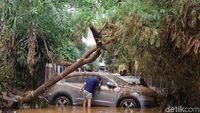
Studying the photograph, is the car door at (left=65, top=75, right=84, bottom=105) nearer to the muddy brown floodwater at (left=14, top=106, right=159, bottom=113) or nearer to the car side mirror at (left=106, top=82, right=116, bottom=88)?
the muddy brown floodwater at (left=14, top=106, right=159, bottom=113)

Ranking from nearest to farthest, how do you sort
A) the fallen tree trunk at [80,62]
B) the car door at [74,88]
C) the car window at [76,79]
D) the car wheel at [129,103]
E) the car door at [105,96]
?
the fallen tree trunk at [80,62]
the car wheel at [129,103]
the car door at [105,96]
the car door at [74,88]
the car window at [76,79]

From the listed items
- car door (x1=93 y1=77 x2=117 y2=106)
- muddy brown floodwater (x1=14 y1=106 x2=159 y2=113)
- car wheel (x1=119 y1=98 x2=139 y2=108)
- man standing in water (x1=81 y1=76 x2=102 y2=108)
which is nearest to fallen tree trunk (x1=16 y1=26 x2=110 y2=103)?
muddy brown floodwater (x1=14 y1=106 x2=159 y2=113)

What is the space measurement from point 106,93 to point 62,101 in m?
2.08

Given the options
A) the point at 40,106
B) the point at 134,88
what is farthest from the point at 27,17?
the point at 134,88

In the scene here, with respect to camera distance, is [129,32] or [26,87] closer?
[129,32]

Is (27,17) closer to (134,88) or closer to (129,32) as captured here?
(129,32)

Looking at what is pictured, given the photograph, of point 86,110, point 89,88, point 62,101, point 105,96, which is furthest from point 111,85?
point 62,101

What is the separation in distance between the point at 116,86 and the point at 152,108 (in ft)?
5.64

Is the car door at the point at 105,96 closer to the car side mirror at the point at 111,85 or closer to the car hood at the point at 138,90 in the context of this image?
the car side mirror at the point at 111,85

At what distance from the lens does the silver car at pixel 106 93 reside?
17312 millimetres

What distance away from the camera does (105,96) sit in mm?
17438

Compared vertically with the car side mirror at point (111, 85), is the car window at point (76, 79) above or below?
above

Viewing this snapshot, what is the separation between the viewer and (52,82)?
52.4 feet

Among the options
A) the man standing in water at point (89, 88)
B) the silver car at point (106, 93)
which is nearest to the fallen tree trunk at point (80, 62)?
A: the man standing in water at point (89, 88)
